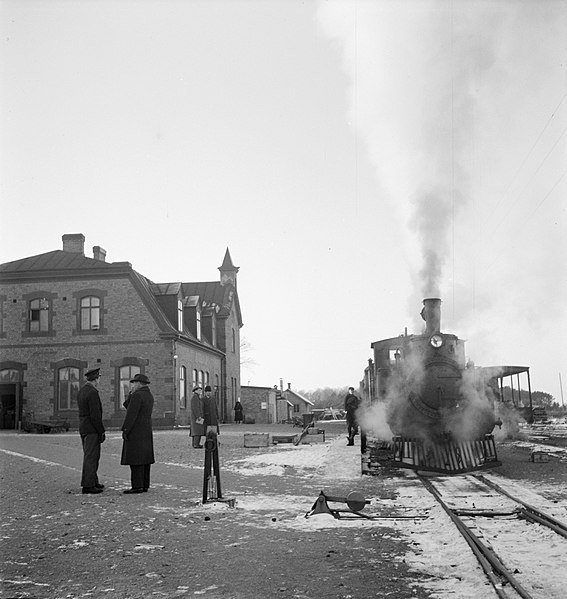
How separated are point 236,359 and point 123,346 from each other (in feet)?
49.4

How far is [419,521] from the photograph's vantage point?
7855 millimetres

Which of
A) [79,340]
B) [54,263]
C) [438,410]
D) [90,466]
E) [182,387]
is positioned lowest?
[90,466]

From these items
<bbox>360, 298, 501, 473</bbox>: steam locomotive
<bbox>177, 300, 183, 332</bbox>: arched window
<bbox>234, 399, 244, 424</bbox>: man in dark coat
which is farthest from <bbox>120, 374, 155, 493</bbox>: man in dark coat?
<bbox>234, 399, 244, 424</bbox>: man in dark coat

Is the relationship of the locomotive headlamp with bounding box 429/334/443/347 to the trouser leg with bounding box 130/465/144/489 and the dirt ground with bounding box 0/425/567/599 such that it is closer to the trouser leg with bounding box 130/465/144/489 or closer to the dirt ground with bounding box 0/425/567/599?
the dirt ground with bounding box 0/425/567/599

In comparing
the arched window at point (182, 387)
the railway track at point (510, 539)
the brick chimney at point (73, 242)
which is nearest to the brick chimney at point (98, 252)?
the brick chimney at point (73, 242)

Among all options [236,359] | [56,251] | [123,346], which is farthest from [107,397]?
[236,359]

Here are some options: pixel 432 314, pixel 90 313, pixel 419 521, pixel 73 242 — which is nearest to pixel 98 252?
pixel 73 242

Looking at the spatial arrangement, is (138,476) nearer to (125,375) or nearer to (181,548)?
(181,548)

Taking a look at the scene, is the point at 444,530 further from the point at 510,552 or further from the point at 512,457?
the point at 512,457

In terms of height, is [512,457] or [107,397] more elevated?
[107,397]

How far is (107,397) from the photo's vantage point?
1200 inches

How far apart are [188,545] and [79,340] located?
26.0m

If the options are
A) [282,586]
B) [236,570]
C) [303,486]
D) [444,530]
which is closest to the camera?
[282,586]

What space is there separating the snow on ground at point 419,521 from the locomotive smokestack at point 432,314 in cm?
301
